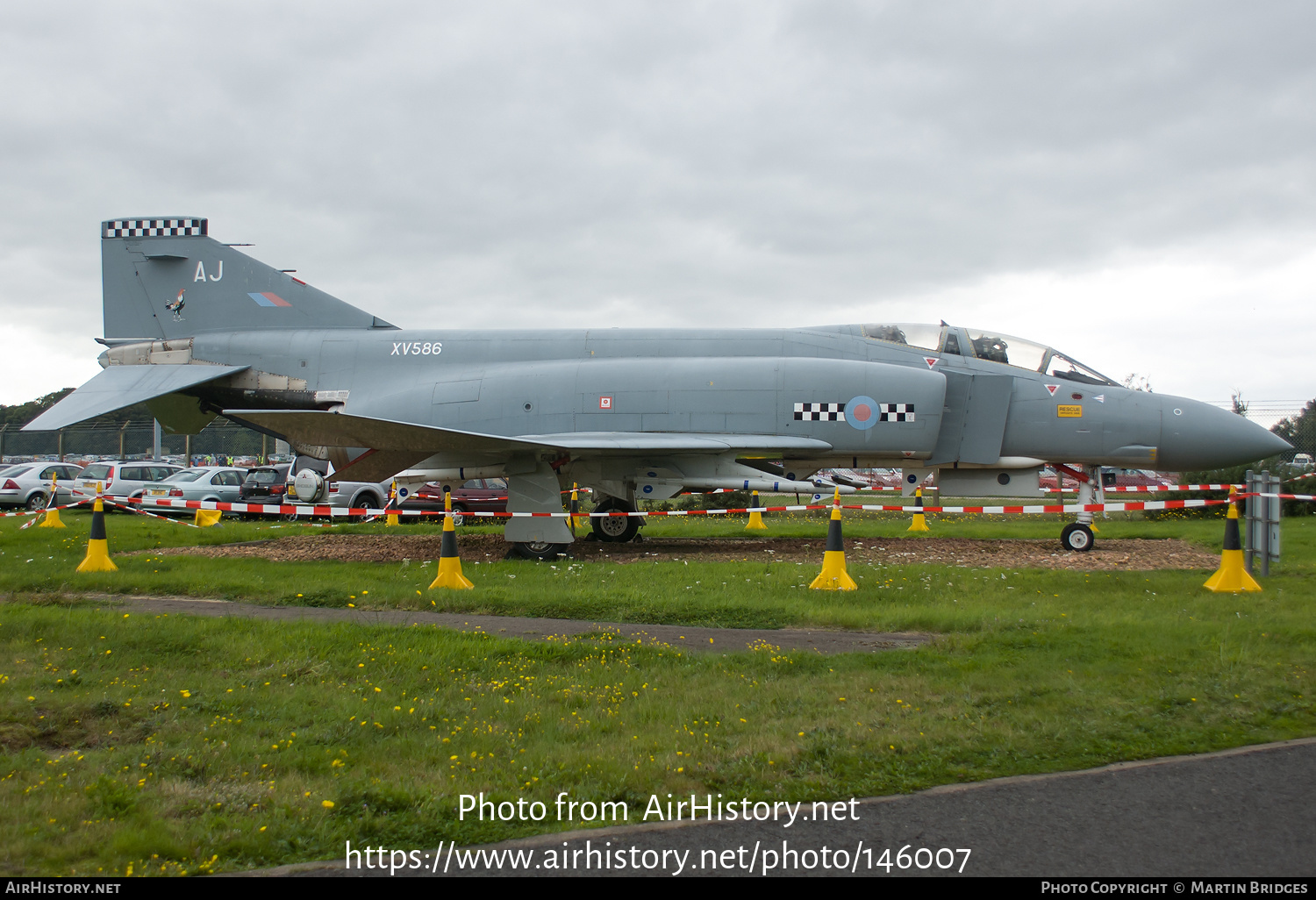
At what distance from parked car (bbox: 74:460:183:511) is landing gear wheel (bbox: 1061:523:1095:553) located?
21.8 m

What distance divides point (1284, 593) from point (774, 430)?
6491mm

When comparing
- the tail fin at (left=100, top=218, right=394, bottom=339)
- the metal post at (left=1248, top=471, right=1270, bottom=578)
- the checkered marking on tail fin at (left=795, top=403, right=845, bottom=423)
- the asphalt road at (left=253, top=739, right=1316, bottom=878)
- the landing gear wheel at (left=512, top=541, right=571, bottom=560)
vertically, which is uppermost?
the tail fin at (left=100, top=218, right=394, bottom=339)

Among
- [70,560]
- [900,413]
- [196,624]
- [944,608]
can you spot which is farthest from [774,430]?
[70,560]

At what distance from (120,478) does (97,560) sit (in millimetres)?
16268

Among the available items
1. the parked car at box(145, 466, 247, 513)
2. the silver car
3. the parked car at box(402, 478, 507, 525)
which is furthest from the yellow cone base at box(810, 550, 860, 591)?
the silver car

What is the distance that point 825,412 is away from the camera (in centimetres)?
1249

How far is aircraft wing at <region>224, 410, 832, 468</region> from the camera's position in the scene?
35.8ft

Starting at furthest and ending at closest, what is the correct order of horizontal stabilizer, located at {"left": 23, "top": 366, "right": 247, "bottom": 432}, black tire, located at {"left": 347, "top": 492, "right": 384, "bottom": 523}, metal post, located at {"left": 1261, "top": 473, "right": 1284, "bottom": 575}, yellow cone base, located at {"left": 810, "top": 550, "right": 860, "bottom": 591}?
black tire, located at {"left": 347, "top": 492, "right": 384, "bottom": 523}, horizontal stabilizer, located at {"left": 23, "top": 366, "right": 247, "bottom": 432}, metal post, located at {"left": 1261, "top": 473, "right": 1284, "bottom": 575}, yellow cone base, located at {"left": 810, "top": 550, "right": 860, "bottom": 591}

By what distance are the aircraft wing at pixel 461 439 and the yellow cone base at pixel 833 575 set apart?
148 inches

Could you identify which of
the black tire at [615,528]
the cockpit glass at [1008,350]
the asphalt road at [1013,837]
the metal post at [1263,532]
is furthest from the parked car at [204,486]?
the metal post at [1263,532]

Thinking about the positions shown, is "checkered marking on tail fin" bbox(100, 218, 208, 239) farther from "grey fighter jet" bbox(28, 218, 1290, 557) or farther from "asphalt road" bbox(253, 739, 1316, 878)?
"asphalt road" bbox(253, 739, 1316, 878)

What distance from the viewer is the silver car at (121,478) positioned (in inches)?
891

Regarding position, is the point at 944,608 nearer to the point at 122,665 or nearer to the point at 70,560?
the point at 122,665

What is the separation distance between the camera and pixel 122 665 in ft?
17.4
